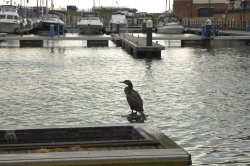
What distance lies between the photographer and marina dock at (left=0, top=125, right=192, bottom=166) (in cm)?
780

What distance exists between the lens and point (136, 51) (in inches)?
1577

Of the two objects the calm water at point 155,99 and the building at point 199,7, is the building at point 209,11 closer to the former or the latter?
the building at point 199,7

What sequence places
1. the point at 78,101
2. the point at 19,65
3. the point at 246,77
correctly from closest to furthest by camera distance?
1. the point at 78,101
2. the point at 246,77
3. the point at 19,65

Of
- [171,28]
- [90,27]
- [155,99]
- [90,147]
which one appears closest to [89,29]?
[90,27]

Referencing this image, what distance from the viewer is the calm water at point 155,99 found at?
13078 millimetres

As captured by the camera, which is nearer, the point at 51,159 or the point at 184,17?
the point at 51,159

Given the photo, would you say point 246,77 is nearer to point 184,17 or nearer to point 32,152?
point 32,152

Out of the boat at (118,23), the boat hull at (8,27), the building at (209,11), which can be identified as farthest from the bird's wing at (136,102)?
the building at (209,11)

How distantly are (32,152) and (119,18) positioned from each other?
3155 inches

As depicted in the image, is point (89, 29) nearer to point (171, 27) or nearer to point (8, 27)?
point (8, 27)

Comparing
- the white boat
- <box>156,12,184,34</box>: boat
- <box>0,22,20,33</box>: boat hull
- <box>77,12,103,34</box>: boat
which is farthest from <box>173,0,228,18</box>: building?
<box>0,22,20,33</box>: boat hull

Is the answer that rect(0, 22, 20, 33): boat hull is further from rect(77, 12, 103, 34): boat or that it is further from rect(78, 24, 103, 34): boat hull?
rect(78, 24, 103, 34): boat hull

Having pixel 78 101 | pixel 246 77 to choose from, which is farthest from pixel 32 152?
pixel 246 77

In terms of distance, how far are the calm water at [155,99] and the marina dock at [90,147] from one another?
177 centimetres
